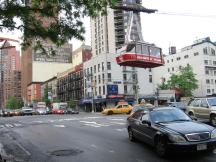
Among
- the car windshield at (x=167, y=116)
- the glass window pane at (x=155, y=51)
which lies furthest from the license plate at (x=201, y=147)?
the glass window pane at (x=155, y=51)

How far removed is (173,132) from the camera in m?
9.88

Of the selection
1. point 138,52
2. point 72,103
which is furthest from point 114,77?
point 138,52

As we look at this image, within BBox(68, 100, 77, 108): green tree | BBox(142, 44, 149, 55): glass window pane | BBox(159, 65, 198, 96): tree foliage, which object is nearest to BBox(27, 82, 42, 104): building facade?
BBox(68, 100, 77, 108): green tree

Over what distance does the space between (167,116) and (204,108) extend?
7545 millimetres

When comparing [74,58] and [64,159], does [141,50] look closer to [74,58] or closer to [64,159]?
[64,159]

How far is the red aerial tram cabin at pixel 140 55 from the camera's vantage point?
40.8m

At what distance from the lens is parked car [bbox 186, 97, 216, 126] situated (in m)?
17.9

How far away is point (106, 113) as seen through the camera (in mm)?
47500

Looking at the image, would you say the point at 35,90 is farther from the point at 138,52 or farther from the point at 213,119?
the point at 213,119

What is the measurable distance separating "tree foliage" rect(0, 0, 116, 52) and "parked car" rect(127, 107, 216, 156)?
12.1 ft

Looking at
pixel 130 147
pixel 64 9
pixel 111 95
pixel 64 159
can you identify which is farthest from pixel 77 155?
pixel 111 95

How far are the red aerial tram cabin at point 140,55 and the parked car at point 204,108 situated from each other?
68.9 ft

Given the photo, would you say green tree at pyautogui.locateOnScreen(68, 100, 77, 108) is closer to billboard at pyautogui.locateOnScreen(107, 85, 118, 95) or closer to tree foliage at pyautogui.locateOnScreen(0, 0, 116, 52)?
billboard at pyautogui.locateOnScreen(107, 85, 118, 95)

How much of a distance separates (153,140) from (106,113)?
3660 cm
